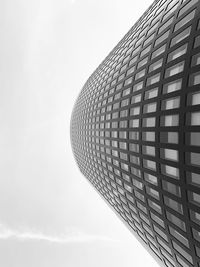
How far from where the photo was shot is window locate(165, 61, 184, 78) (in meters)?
24.7

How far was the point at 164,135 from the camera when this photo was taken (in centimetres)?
2675

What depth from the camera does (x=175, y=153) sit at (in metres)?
24.9

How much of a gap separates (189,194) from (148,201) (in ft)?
33.3

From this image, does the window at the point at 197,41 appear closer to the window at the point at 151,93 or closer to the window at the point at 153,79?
the window at the point at 153,79

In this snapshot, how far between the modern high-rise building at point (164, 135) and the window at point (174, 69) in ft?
0.27

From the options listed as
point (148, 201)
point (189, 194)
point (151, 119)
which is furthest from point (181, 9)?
point (148, 201)

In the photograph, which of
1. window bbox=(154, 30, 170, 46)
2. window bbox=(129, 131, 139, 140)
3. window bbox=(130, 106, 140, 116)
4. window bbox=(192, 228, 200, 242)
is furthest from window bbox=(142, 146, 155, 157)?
window bbox=(154, 30, 170, 46)

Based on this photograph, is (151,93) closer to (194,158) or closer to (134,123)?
(134,123)

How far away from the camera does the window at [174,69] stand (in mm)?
24672

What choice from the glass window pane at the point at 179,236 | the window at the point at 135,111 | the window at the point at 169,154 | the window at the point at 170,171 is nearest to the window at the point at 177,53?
the window at the point at 169,154

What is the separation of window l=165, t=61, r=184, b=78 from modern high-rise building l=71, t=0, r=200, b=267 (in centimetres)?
8

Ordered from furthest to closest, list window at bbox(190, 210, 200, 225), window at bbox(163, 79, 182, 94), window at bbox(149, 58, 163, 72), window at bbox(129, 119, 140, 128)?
window at bbox(129, 119, 140, 128) → window at bbox(149, 58, 163, 72) → window at bbox(163, 79, 182, 94) → window at bbox(190, 210, 200, 225)

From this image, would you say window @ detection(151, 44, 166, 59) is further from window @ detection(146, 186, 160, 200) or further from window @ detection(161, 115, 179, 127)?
window @ detection(146, 186, 160, 200)

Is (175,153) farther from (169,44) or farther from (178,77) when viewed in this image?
(169,44)
